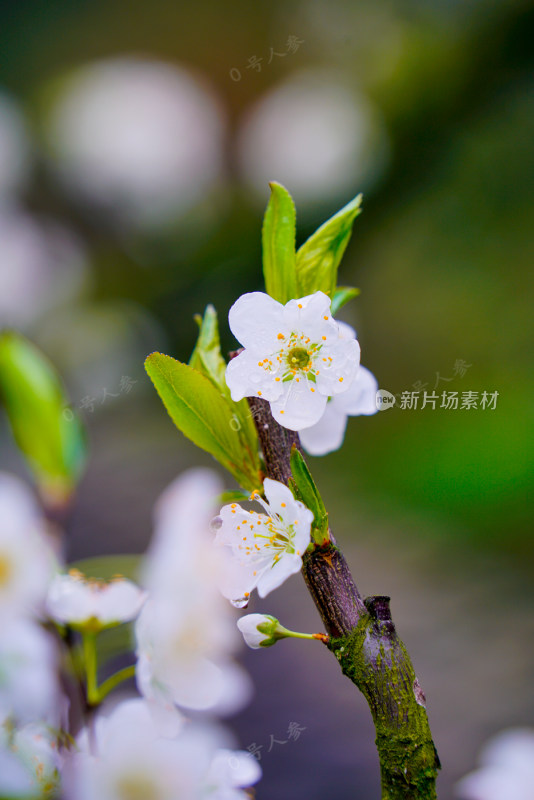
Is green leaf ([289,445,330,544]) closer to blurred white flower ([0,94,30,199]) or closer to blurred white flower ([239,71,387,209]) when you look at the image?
blurred white flower ([239,71,387,209])

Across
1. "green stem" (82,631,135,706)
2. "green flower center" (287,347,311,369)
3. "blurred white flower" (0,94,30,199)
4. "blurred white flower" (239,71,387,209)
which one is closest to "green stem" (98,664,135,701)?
"green stem" (82,631,135,706)

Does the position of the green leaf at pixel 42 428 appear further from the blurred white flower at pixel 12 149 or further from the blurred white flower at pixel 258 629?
the blurred white flower at pixel 12 149

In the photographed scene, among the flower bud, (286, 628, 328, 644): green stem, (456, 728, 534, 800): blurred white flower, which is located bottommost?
(456, 728, 534, 800): blurred white flower

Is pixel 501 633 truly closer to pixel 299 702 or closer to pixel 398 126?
pixel 299 702

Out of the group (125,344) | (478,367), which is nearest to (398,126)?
(478,367)

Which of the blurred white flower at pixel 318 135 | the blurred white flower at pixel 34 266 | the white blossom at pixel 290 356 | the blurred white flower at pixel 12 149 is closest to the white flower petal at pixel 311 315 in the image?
the white blossom at pixel 290 356

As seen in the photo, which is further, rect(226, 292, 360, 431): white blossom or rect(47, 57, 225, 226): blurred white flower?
rect(47, 57, 225, 226): blurred white flower
